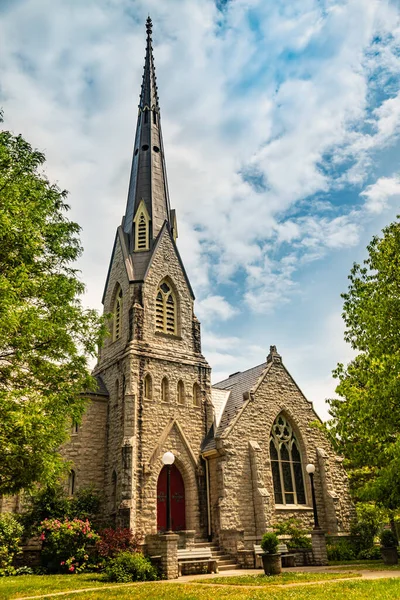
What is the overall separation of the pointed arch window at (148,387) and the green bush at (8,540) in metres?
7.11

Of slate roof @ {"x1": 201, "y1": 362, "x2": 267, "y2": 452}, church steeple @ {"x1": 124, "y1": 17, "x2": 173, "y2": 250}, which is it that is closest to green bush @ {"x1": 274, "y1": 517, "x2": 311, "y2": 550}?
slate roof @ {"x1": 201, "y1": 362, "x2": 267, "y2": 452}

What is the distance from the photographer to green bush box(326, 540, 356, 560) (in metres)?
20.4

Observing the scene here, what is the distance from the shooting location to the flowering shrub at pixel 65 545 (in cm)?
1731

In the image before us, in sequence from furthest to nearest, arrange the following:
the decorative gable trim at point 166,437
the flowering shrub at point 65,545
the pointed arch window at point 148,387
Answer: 1. the pointed arch window at point 148,387
2. the decorative gable trim at point 166,437
3. the flowering shrub at point 65,545

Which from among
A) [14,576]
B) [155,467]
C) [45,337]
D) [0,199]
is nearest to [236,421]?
[155,467]

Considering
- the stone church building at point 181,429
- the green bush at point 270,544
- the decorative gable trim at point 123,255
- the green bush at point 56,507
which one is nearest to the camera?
the green bush at point 270,544

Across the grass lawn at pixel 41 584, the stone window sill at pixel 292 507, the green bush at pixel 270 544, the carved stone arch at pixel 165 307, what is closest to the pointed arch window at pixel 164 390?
the carved stone arch at pixel 165 307

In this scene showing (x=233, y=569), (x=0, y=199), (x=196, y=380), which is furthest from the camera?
(x=196, y=380)

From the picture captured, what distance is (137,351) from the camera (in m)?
22.8

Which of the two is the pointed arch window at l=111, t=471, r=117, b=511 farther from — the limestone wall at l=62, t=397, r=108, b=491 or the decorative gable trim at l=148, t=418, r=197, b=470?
the decorative gable trim at l=148, t=418, r=197, b=470

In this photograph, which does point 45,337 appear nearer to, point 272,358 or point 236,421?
point 236,421

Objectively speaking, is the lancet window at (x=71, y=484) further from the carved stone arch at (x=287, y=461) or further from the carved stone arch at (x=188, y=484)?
the carved stone arch at (x=287, y=461)

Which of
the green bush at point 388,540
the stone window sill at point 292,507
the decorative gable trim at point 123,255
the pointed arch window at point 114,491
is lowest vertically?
the green bush at point 388,540

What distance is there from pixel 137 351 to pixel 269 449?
25.1 feet
